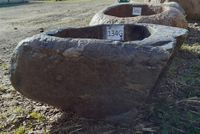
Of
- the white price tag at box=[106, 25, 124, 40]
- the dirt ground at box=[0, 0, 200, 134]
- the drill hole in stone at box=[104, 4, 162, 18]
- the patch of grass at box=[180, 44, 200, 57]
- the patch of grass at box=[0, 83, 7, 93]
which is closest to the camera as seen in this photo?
the dirt ground at box=[0, 0, 200, 134]

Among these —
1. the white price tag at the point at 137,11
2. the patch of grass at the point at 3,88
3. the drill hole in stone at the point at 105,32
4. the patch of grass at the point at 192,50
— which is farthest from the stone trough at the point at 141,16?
the patch of grass at the point at 3,88

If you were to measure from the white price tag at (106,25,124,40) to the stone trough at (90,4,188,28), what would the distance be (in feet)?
3.66

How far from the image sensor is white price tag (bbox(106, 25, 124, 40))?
143 inches

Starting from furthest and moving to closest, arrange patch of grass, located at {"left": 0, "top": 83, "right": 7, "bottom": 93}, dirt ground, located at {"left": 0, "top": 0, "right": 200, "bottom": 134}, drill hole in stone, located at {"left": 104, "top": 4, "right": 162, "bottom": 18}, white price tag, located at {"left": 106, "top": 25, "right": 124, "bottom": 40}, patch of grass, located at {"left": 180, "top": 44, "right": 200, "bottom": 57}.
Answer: drill hole in stone, located at {"left": 104, "top": 4, "right": 162, "bottom": 18} < patch of grass, located at {"left": 180, "top": 44, "right": 200, "bottom": 57} < patch of grass, located at {"left": 0, "top": 83, "right": 7, "bottom": 93} < white price tag, located at {"left": 106, "top": 25, "right": 124, "bottom": 40} < dirt ground, located at {"left": 0, "top": 0, "right": 200, "bottom": 134}

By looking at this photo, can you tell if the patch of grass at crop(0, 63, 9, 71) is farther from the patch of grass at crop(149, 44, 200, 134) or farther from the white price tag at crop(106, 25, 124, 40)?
the patch of grass at crop(149, 44, 200, 134)

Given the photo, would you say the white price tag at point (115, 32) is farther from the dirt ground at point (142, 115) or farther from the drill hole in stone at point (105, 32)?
the dirt ground at point (142, 115)

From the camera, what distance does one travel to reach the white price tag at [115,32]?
364 cm

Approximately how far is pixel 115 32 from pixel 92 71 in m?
0.96

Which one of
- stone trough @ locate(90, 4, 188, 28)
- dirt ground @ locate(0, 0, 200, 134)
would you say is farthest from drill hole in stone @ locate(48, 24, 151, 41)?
stone trough @ locate(90, 4, 188, 28)

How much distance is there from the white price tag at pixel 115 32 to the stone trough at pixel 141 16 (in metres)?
1.12

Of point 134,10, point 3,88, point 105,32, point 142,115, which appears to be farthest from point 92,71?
point 134,10

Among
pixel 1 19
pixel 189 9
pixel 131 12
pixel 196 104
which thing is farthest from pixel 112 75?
pixel 1 19

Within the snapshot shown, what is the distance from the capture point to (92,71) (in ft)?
9.28

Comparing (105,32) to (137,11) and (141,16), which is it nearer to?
(141,16)
